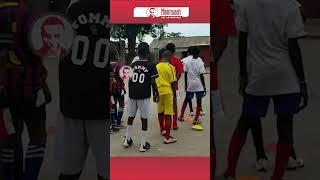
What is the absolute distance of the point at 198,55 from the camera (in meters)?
2.46

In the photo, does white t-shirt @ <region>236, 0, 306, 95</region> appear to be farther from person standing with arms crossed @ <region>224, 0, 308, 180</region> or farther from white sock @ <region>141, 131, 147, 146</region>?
white sock @ <region>141, 131, 147, 146</region>

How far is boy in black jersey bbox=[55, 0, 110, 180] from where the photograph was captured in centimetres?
245

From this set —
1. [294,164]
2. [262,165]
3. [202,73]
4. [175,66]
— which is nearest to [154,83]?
[175,66]

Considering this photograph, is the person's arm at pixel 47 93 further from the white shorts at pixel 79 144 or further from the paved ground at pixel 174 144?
the paved ground at pixel 174 144

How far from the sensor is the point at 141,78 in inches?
97.0

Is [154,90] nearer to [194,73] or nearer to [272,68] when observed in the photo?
[194,73]

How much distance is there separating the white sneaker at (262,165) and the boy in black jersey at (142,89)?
2.04 ft

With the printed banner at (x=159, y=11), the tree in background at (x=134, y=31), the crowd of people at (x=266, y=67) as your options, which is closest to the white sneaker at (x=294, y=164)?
the crowd of people at (x=266, y=67)

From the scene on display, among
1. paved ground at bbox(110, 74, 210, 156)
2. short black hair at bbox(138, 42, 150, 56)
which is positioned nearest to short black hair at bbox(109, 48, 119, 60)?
short black hair at bbox(138, 42, 150, 56)

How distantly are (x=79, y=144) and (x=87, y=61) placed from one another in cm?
49

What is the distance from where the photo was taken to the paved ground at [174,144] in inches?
94.7

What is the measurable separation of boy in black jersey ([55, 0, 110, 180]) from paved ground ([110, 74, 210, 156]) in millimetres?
94

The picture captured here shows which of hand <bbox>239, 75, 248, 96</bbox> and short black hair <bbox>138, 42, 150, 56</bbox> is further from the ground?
short black hair <bbox>138, 42, 150, 56</bbox>

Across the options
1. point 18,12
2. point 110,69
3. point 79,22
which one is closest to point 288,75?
point 110,69
